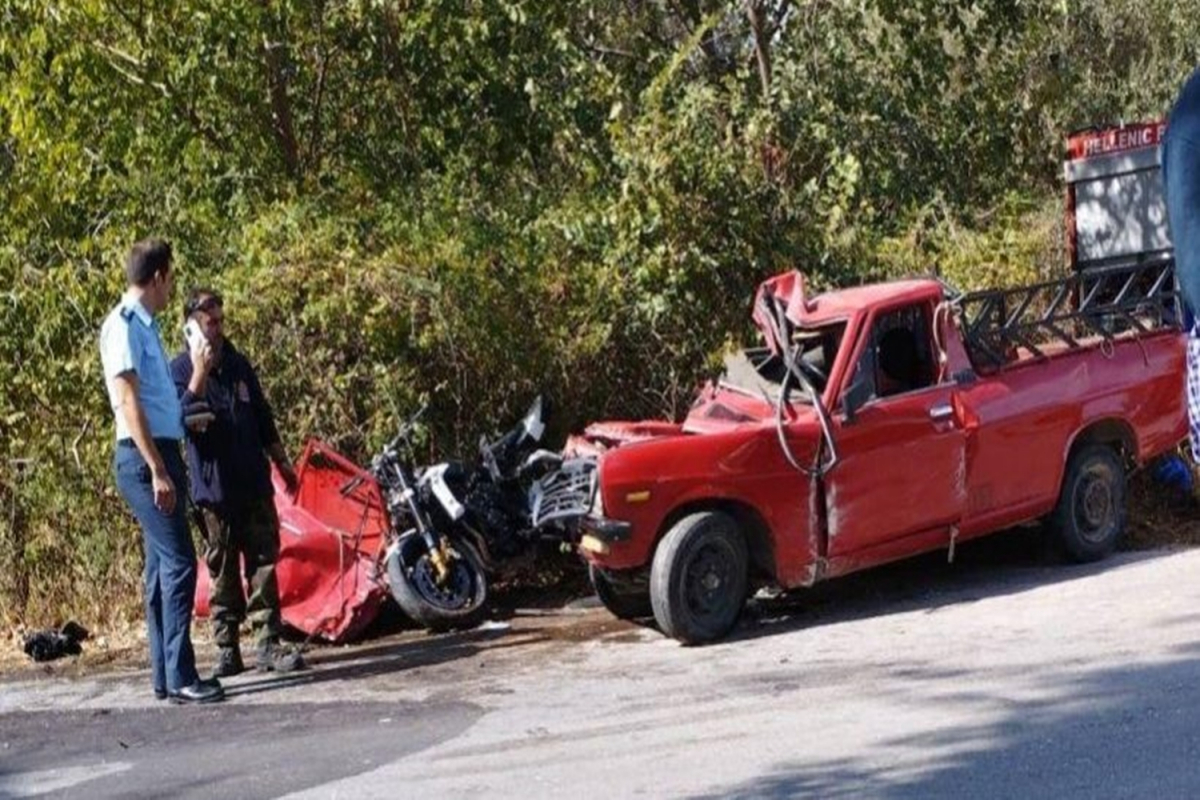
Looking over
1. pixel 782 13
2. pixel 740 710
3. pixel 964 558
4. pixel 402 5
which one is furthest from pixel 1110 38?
pixel 740 710

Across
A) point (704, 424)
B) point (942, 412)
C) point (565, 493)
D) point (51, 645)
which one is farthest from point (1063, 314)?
point (51, 645)

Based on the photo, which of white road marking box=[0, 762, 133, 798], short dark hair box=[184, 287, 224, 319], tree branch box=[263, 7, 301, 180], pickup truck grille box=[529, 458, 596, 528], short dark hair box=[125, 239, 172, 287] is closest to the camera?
white road marking box=[0, 762, 133, 798]

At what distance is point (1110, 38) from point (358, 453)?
16.3 meters

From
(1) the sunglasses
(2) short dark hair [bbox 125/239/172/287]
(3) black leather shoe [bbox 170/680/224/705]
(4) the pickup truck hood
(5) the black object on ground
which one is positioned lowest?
(3) black leather shoe [bbox 170/680/224/705]

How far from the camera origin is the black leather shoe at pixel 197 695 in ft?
29.1

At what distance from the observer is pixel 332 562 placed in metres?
10.5

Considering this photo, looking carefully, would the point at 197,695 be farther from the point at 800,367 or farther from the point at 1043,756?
the point at 1043,756

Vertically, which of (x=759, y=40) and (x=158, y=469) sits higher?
(x=759, y=40)

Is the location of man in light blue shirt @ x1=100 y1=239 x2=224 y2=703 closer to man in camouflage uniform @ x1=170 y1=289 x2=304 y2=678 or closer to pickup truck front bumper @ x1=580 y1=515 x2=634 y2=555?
man in camouflage uniform @ x1=170 y1=289 x2=304 y2=678

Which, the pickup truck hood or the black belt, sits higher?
the black belt

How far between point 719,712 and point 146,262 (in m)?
3.50

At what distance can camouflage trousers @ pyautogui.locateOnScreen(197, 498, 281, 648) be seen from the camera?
9609mm

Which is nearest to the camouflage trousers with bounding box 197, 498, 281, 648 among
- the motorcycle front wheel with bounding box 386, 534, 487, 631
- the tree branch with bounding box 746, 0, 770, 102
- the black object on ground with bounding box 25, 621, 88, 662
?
the motorcycle front wheel with bounding box 386, 534, 487, 631

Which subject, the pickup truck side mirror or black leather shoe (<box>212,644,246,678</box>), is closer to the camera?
black leather shoe (<box>212,644,246,678</box>)
